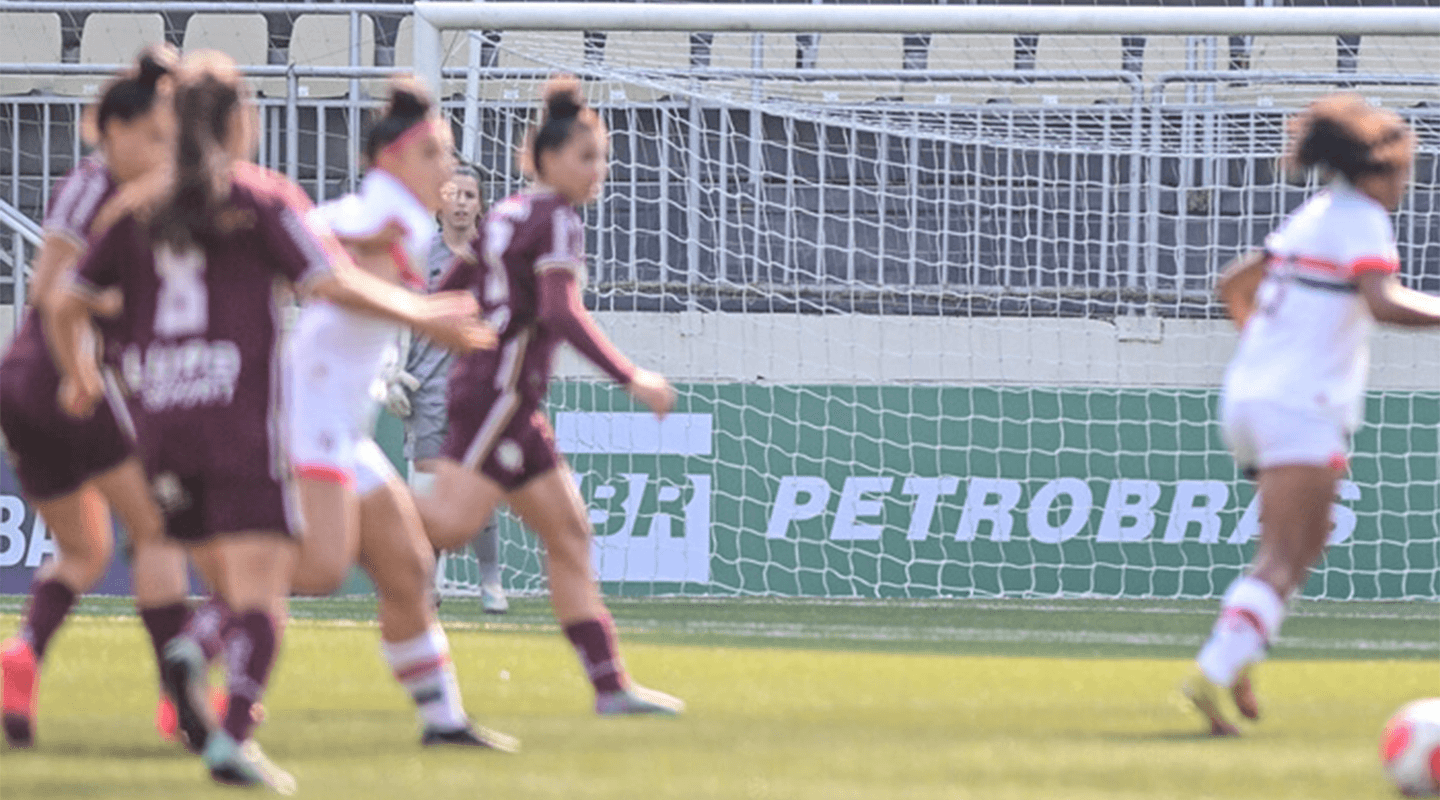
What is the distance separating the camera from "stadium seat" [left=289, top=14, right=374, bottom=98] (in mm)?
15359

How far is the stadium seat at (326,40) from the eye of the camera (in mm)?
15359

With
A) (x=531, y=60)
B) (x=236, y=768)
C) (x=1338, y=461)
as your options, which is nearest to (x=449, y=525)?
(x=236, y=768)

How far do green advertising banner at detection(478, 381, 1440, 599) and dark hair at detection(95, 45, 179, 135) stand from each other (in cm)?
737

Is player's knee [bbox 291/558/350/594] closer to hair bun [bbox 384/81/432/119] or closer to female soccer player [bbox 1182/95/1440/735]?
hair bun [bbox 384/81/432/119]

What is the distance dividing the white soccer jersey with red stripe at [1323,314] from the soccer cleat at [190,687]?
2.70 meters

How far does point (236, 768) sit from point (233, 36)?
11.8 meters

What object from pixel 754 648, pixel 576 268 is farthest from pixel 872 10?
pixel 576 268

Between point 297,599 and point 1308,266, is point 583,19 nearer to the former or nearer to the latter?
point 297,599

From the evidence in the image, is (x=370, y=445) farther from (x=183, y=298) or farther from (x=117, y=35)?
(x=117, y=35)

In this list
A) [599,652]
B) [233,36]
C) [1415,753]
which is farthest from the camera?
[233,36]

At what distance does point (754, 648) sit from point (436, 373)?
2.69 m

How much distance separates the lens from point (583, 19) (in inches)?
481

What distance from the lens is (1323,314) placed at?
6.12m

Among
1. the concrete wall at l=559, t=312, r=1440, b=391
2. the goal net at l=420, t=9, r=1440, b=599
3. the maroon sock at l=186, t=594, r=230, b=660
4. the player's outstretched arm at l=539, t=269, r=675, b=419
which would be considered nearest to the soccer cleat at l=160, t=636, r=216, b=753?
the maroon sock at l=186, t=594, r=230, b=660
